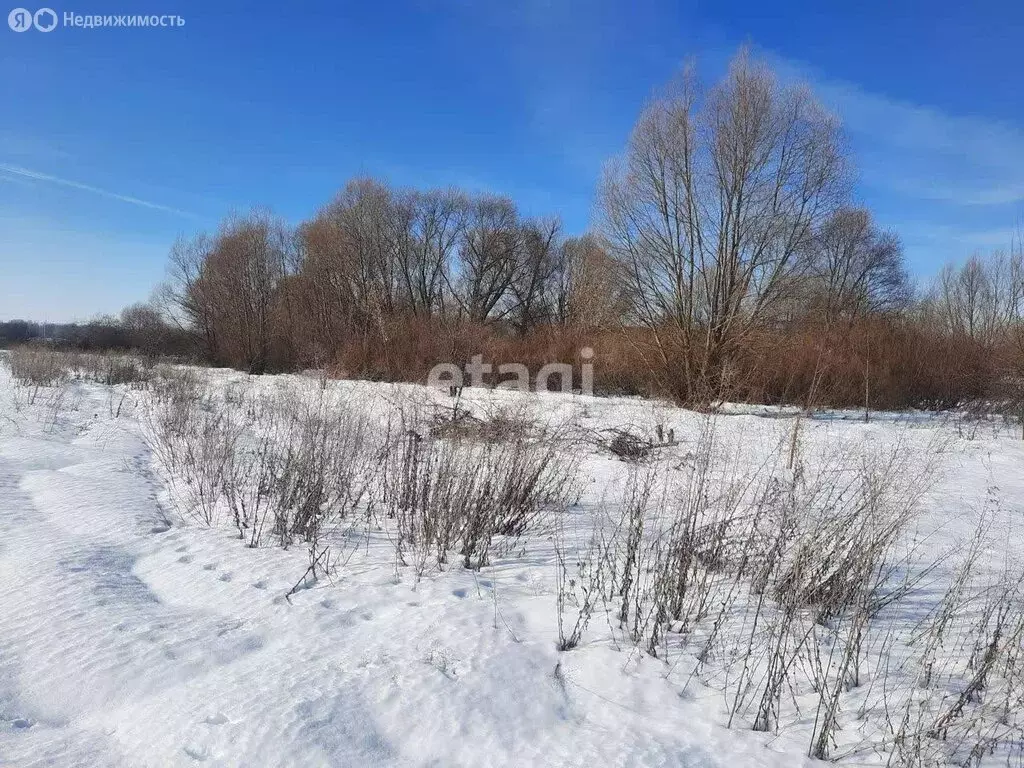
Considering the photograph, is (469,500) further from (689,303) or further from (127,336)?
(127,336)

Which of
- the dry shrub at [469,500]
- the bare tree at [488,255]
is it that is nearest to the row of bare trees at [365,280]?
the bare tree at [488,255]

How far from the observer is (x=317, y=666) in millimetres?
2525

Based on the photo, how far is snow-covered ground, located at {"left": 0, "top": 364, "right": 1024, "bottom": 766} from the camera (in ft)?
6.74

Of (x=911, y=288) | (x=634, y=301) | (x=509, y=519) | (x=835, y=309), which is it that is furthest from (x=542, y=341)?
(x=911, y=288)

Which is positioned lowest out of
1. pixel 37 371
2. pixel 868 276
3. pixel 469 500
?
pixel 469 500

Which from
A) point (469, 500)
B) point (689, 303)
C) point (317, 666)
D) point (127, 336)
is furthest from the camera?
point (127, 336)

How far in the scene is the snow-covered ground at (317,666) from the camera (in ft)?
6.74

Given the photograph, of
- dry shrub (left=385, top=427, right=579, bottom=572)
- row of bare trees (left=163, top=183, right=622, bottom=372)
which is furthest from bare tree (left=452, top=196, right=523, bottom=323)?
dry shrub (left=385, top=427, right=579, bottom=572)

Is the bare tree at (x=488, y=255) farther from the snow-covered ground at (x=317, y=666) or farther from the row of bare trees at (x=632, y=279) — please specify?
the snow-covered ground at (x=317, y=666)

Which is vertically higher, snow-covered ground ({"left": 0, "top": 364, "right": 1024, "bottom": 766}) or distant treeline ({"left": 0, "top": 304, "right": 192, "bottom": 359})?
distant treeline ({"left": 0, "top": 304, "right": 192, "bottom": 359})

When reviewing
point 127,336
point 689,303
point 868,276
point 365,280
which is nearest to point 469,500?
point 689,303

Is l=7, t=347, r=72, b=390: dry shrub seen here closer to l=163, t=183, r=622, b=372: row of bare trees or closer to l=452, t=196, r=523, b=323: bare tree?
l=163, t=183, r=622, b=372: row of bare trees

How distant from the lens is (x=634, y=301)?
571 inches

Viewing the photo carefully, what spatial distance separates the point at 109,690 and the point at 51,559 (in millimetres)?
1745
